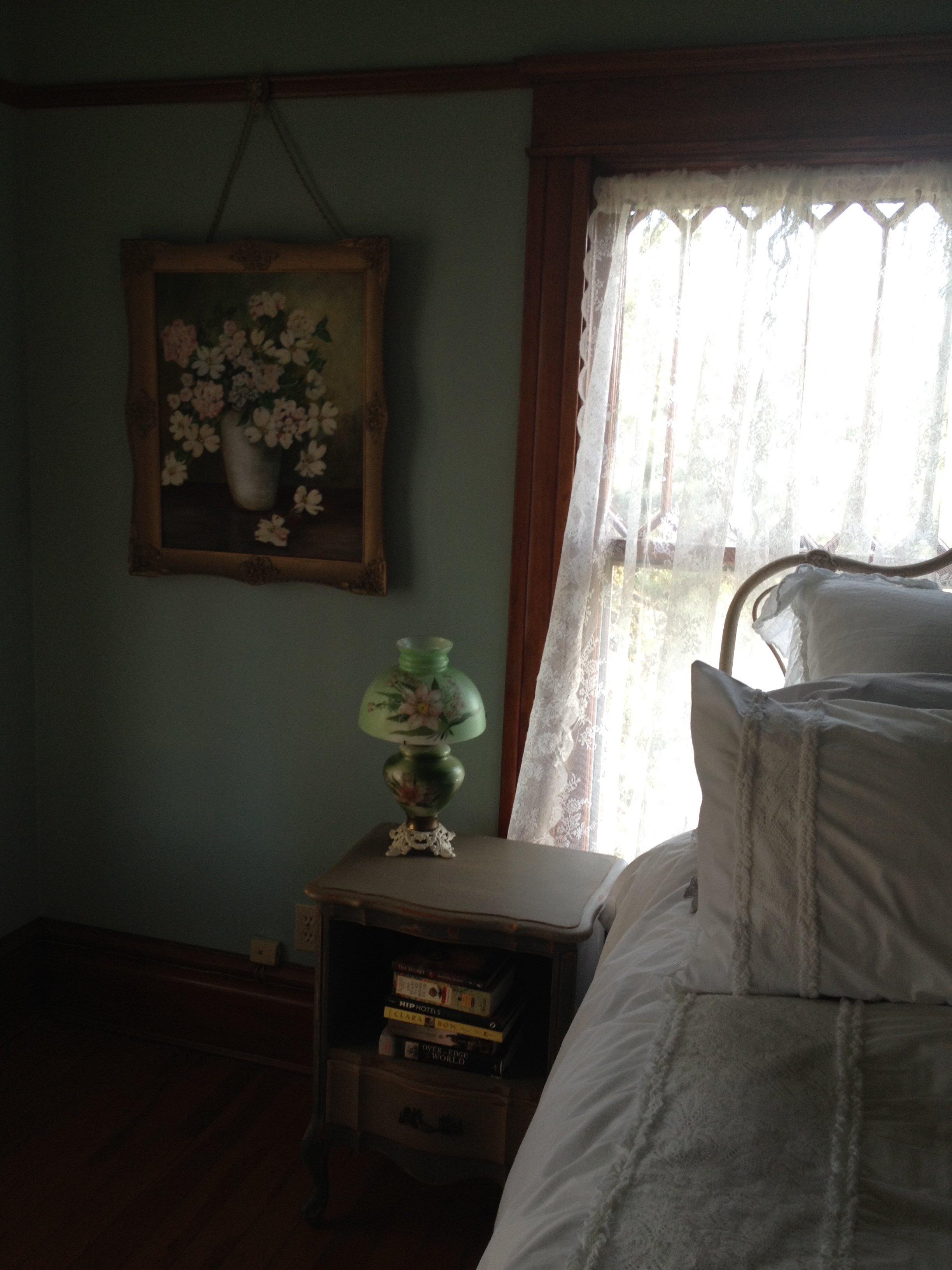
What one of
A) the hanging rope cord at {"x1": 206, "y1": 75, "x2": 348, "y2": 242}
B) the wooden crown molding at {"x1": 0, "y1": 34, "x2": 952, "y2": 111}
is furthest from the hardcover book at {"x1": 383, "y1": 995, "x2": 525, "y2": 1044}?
the wooden crown molding at {"x1": 0, "y1": 34, "x2": 952, "y2": 111}

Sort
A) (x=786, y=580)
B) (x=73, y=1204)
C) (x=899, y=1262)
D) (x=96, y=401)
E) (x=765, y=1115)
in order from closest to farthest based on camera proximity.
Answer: (x=899, y=1262) → (x=765, y=1115) → (x=786, y=580) → (x=73, y=1204) → (x=96, y=401)

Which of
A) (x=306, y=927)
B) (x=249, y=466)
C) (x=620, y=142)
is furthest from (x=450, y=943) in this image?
(x=620, y=142)

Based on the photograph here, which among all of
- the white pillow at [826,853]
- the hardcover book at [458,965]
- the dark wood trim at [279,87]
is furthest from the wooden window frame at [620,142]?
the white pillow at [826,853]

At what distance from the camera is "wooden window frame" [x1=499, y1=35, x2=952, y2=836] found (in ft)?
6.14

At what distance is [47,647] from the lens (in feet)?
8.53

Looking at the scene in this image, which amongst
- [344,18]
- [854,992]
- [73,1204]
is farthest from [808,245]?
[73,1204]

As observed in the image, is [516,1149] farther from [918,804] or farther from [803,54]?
[803,54]

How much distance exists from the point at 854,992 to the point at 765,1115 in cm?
26

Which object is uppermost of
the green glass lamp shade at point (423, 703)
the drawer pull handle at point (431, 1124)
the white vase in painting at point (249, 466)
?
the white vase in painting at point (249, 466)

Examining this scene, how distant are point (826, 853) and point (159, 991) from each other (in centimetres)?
190

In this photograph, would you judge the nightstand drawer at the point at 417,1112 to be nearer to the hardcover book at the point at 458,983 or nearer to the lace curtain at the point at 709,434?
the hardcover book at the point at 458,983

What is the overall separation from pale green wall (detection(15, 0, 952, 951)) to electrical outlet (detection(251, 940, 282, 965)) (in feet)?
0.11

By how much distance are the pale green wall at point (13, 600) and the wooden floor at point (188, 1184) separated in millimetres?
442

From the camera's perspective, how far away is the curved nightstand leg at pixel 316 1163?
197 cm
